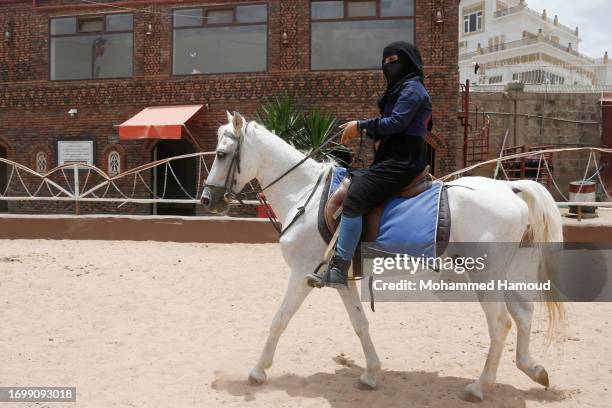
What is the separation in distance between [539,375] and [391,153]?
1797mm

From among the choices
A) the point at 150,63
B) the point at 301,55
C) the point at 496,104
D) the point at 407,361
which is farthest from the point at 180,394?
the point at 496,104

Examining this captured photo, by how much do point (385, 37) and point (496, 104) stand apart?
6.19 meters

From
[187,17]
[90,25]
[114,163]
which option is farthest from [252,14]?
[114,163]

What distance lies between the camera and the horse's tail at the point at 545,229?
3736 mm

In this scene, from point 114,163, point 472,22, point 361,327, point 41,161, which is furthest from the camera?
point 472,22

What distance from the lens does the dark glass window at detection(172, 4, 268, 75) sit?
14391 mm

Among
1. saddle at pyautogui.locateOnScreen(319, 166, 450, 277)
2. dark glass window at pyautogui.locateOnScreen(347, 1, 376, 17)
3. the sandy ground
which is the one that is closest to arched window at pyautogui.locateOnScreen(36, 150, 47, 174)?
the sandy ground

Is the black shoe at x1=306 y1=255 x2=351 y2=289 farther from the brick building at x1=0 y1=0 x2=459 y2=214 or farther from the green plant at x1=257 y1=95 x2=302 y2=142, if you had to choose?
the brick building at x1=0 y1=0 x2=459 y2=214

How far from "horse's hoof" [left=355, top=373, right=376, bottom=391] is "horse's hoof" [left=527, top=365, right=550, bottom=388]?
1.06m

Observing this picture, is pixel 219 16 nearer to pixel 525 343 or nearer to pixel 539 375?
pixel 525 343

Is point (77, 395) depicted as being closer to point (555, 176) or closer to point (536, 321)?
point (536, 321)

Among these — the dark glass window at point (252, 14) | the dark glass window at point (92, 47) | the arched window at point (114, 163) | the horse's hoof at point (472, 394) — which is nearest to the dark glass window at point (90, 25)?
the dark glass window at point (92, 47)

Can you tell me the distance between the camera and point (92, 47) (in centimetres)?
1556

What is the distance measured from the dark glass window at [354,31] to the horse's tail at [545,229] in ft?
34.6
